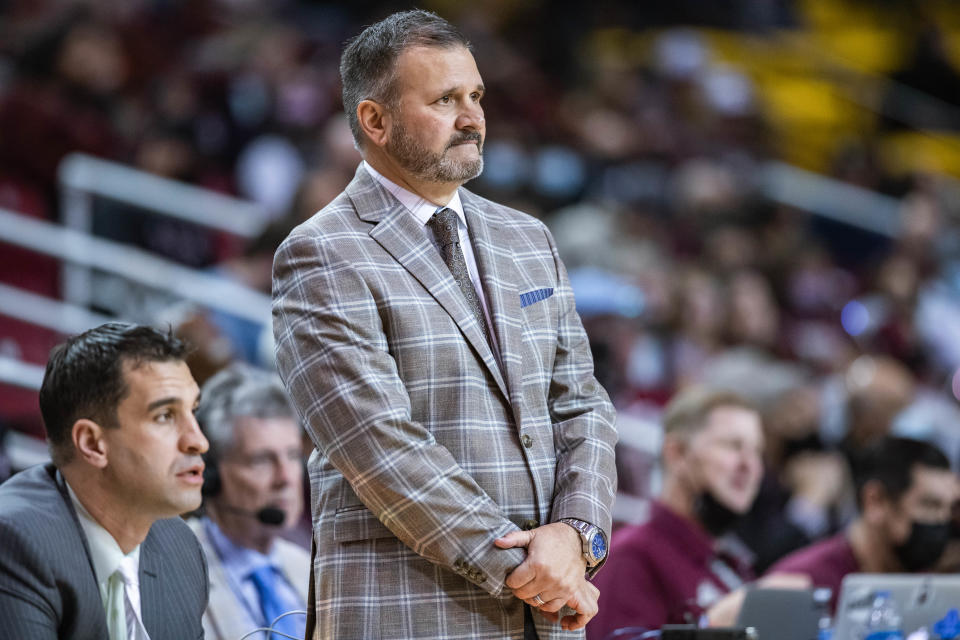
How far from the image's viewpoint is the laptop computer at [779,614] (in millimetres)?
3021

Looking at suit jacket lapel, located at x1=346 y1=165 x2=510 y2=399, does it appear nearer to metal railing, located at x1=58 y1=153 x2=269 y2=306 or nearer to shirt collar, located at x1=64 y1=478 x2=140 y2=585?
shirt collar, located at x1=64 y1=478 x2=140 y2=585

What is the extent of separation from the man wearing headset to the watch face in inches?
49.0

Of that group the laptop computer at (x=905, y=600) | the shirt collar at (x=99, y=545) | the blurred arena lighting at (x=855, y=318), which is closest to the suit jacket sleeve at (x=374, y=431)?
the shirt collar at (x=99, y=545)

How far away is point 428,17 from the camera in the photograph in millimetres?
2357

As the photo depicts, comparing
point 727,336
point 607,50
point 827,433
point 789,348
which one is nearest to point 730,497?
point 827,433

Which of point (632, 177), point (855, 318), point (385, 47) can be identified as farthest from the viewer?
point (632, 177)

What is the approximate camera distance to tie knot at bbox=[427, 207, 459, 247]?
236 centimetres

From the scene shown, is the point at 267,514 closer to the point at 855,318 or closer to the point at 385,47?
the point at 385,47

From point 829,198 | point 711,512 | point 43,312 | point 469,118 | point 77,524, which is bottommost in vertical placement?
point 77,524

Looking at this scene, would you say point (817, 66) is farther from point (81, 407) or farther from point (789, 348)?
point (81, 407)

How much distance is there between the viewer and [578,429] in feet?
7.68

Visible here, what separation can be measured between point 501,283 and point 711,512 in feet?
5.51

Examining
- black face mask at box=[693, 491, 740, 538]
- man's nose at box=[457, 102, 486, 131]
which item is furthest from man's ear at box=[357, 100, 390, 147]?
black face mask at box=[693, 491, 740, 538]

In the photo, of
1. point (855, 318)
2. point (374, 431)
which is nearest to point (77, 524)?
point (374, 431)
